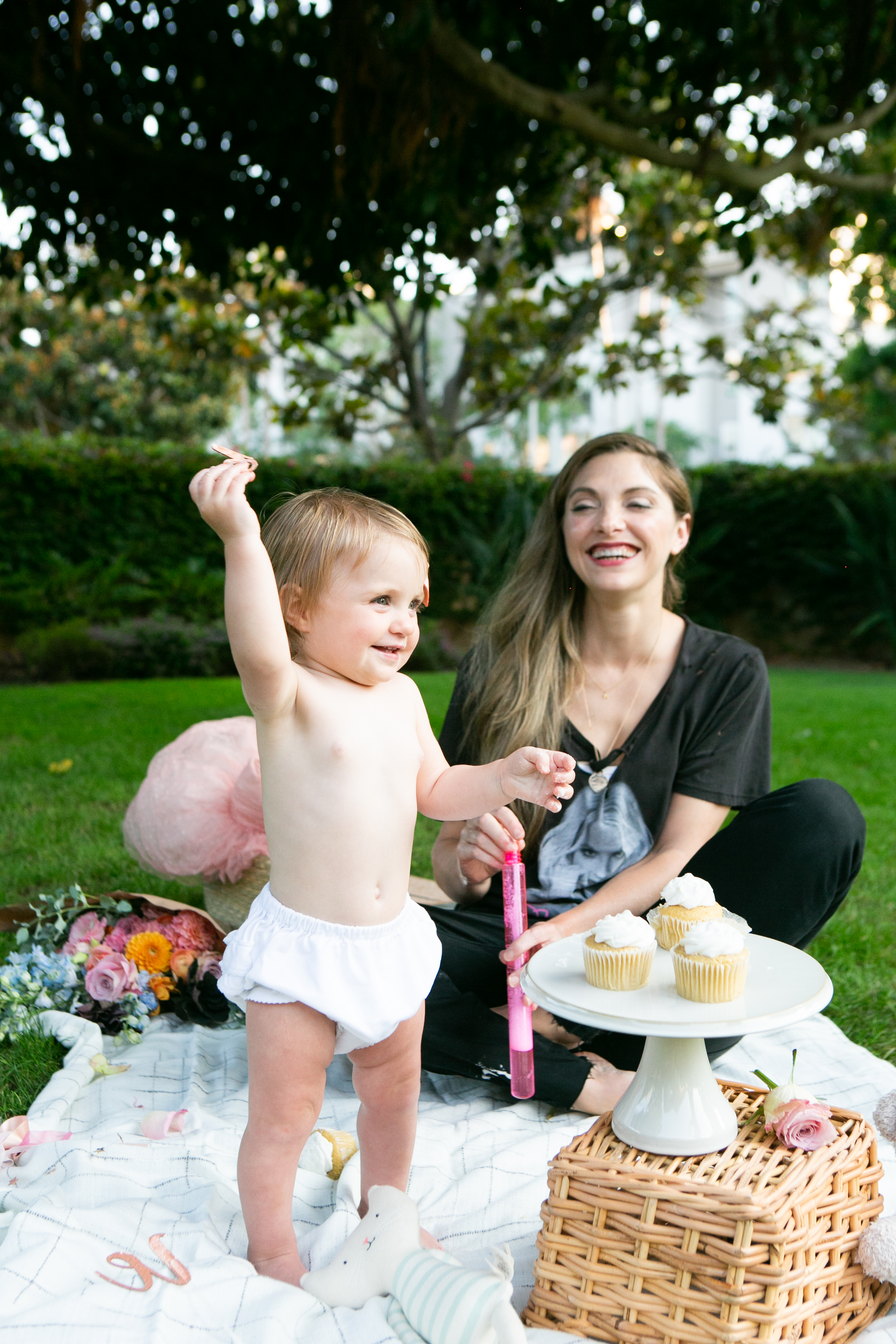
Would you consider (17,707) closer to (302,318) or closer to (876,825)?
(302,318)

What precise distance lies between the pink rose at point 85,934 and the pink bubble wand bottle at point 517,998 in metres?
1.27

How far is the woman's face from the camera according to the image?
227 cm

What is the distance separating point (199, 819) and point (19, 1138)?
913mm

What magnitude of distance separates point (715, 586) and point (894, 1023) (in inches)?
291

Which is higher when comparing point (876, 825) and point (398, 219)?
point (398, 219)

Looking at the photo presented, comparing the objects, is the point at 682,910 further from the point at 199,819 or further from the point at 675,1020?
the point at 199,819

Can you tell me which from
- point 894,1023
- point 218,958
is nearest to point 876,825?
point 894,1023

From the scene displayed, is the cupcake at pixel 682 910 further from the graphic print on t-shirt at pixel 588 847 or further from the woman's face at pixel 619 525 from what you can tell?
the woman's face at pixel 619 525

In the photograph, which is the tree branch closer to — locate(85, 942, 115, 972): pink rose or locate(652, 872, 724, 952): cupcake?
locate(85, 942, 115, 972): pink rose

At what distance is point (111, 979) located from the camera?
2.44m

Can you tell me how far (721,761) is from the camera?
7.26 ft

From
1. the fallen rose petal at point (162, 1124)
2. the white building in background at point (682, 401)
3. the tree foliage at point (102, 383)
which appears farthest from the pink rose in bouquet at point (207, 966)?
the tree foliage at point (102, 383)

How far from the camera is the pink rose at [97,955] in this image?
8.21ft

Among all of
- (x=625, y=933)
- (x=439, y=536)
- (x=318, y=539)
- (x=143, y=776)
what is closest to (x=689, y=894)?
(x=625, y=933)
